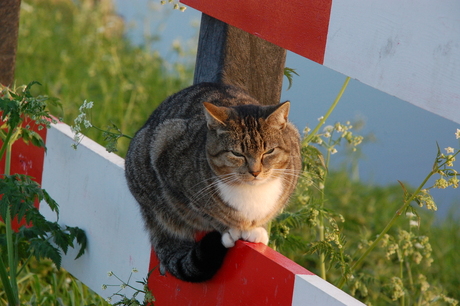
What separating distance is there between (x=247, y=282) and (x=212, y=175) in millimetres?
526

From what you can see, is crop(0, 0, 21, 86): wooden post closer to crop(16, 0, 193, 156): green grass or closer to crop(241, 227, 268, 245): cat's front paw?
crop(16, 0, 193, 156): green grass

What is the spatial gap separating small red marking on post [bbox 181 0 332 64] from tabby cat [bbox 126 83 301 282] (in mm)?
256

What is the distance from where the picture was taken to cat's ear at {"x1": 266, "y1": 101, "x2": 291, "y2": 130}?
1891mm

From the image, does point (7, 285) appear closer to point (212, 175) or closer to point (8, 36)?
point (212, 175)

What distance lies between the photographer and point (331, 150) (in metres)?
2.16

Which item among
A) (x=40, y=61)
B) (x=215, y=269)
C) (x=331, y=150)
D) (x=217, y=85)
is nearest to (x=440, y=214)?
(x=331, y=150)

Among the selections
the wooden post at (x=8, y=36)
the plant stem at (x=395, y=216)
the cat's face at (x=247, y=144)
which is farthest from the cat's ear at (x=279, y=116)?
the wooden post at (x=8, y=36)

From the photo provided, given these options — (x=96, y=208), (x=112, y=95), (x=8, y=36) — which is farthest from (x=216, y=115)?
(x=112, y=95)

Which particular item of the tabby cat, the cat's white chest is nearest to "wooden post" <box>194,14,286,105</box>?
the tabby cat

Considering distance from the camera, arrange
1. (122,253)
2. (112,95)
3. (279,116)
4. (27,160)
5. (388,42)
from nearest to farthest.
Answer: (388,42)
(279,116)
(122,253)
(27,160)
(112,95)

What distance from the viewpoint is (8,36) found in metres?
2.72

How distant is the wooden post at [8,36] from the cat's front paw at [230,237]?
1.48 meters

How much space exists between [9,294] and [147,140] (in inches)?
30.6

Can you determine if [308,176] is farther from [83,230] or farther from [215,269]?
[83,230]
